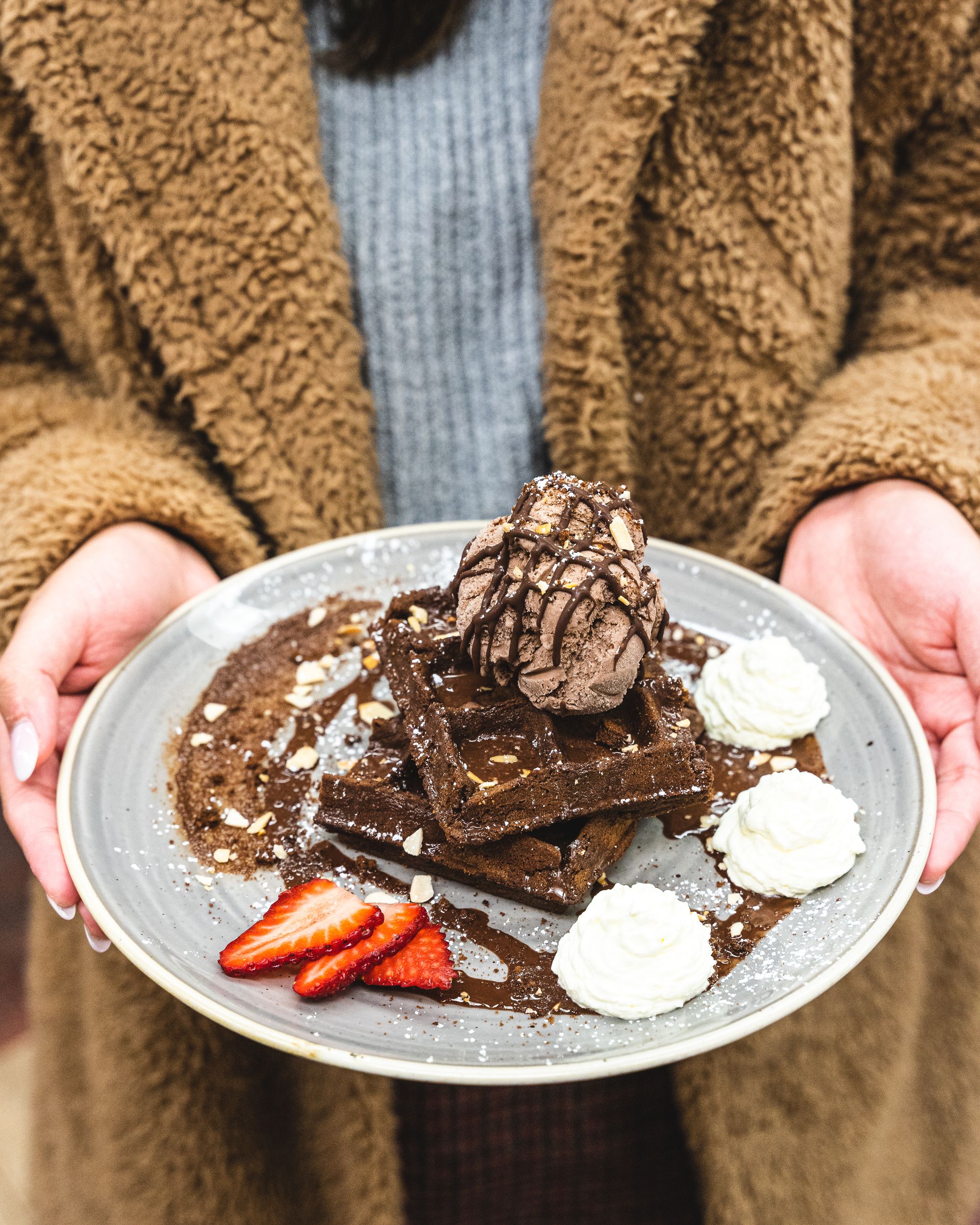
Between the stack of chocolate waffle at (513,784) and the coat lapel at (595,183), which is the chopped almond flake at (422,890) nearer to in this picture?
the stack of chocolate waffle at (513,784)

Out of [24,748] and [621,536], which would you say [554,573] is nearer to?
[621,536]

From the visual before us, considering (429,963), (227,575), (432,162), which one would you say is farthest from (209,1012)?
(432,162)

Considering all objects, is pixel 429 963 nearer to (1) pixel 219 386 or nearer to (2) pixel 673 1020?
(2) pixel 673 1020

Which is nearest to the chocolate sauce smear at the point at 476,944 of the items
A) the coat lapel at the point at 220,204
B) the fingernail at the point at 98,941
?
the fingernail at the point at 98,941

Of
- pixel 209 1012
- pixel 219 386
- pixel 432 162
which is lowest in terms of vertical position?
pixel 209 1012

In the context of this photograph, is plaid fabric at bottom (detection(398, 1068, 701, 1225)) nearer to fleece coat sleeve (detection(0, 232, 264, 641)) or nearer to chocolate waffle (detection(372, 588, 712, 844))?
chocolate waffle (detection(372, 588, 712, 844))

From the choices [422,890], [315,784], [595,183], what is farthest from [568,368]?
[422,890]
